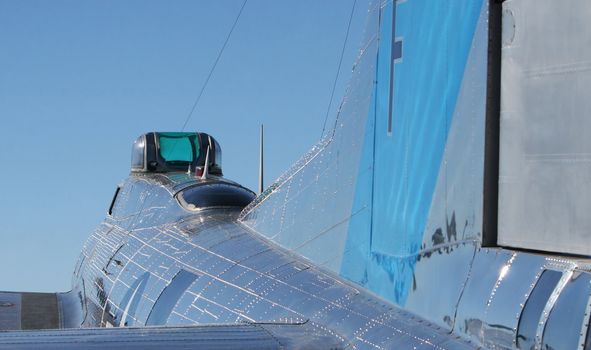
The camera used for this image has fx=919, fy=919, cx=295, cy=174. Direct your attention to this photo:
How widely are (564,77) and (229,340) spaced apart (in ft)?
8.51

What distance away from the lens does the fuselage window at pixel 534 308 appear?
13.0ft

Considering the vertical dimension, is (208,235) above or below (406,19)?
below

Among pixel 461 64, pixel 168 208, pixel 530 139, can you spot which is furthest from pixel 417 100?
pixel 168 208

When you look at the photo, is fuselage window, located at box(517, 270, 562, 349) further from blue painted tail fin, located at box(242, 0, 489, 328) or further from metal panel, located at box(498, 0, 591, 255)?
blue painted tail fin, located at box(242, 0, 489, 328)

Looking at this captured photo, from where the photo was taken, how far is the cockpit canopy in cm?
1577

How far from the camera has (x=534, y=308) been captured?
4.03 metres

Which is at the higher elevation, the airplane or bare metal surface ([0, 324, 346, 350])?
the airplane

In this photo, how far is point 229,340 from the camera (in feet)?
18.0

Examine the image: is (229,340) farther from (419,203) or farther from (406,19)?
(406,19)

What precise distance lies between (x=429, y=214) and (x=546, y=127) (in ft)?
4.09

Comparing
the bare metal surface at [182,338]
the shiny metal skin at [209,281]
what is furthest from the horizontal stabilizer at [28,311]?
the bare metal surface at [182,338]

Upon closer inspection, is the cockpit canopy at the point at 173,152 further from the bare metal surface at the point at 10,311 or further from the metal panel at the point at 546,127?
the metal panel at the point at 546,127

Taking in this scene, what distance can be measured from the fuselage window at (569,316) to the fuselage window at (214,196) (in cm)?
841

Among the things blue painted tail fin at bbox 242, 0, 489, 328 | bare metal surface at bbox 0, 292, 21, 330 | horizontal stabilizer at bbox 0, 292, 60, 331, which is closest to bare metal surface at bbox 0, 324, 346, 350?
blue painted tail fin at bbox 242, 0, 489, 328
